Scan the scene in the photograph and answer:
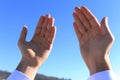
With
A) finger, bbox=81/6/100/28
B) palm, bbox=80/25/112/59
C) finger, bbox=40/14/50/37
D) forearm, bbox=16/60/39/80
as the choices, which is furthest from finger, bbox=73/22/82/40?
forearm, bbox=16/60/39/80

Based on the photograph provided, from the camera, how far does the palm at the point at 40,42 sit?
5.64 meters

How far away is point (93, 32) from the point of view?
18.2 feet

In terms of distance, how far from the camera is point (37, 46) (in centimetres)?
596

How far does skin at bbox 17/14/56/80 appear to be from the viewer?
5.13 meters

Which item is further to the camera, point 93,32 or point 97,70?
point 93,32

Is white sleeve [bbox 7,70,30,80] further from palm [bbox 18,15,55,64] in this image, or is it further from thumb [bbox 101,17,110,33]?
thumb [bbox 101,17,110,33]

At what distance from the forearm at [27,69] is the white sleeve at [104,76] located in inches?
41.6

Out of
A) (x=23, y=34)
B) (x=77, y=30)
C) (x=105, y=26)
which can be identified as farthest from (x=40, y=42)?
(x=105, y=26)

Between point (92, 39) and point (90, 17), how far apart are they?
63 centimetres

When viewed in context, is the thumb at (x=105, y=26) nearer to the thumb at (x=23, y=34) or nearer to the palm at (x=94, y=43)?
the palm at (x=94, y=43)

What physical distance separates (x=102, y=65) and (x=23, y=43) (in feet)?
6.21

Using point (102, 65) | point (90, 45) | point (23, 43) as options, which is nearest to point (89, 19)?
point (90, 45)

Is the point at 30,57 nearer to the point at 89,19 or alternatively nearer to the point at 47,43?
the point at 47,43

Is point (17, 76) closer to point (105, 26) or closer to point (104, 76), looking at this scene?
point (104, 76)
